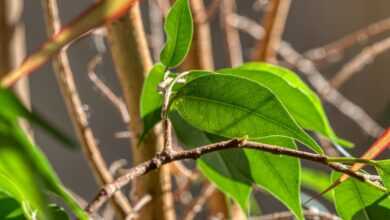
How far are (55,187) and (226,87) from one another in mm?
141

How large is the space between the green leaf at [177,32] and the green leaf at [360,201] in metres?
0.11

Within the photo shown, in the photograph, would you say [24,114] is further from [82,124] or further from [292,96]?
[82,124]

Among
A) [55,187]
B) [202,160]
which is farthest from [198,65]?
[55,187]

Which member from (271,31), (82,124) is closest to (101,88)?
(82,124)

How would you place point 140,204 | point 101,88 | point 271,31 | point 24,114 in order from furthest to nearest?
point 271,31
point 101,88
point 140,204
point 24,114

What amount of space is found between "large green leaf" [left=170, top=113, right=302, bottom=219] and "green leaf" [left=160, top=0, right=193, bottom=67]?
4 cm

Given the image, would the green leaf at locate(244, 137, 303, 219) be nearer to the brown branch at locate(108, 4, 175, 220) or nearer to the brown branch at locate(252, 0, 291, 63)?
the brown branch at locate(108, 4, 175, 220)

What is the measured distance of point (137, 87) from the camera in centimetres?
55

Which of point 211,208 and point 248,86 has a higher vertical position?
point 248,86

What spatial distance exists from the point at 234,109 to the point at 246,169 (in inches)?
1.9

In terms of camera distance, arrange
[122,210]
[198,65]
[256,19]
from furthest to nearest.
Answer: [256,19] < [198,65] < [122,210]

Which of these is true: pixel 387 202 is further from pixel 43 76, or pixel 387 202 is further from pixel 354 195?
pixel 43 76

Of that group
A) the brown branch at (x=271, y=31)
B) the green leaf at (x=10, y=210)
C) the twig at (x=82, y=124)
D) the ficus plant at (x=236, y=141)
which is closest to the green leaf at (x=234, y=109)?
the ficus plant at (x=236, y=141)

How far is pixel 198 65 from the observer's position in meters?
0.70
